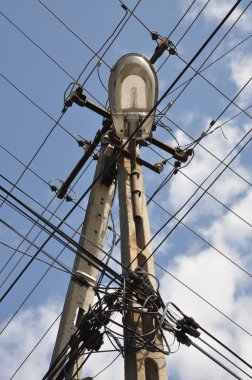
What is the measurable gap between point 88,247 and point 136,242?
2.07ft

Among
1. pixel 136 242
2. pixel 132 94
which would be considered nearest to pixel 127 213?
pixel 136 242

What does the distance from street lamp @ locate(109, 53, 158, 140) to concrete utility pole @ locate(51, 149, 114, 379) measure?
0.67 m

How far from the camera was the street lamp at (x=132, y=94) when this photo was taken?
6379 mm

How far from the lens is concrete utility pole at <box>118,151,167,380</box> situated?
4.72 meters

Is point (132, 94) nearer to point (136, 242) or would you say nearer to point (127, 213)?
point (127, 213)

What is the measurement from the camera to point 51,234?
5.55 meters

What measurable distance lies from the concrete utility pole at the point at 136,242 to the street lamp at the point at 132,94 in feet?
1.42

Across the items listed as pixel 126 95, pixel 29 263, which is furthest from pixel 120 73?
pixel 29 263

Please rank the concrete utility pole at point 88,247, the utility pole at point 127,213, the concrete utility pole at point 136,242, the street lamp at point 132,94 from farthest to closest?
1. the street lamp at point 132,94
2. the concrete utility pole at point 88,247
3. the utility pole at point 127,213
4. the concrete utility pole at point 136,242

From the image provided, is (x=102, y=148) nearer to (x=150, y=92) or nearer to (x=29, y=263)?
(x=150, y=92)

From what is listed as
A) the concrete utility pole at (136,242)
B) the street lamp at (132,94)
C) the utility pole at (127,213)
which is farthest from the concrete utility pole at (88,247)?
the street lamp at (132,94)

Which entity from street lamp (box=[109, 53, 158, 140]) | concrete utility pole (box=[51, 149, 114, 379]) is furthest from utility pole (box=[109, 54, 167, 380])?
concrete utility pole (box=[51, 149, 114, 379])

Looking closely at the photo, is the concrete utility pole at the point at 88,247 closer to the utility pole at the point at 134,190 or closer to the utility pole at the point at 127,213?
the utility pole at the point at 127,213

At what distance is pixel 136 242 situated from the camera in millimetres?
5695
